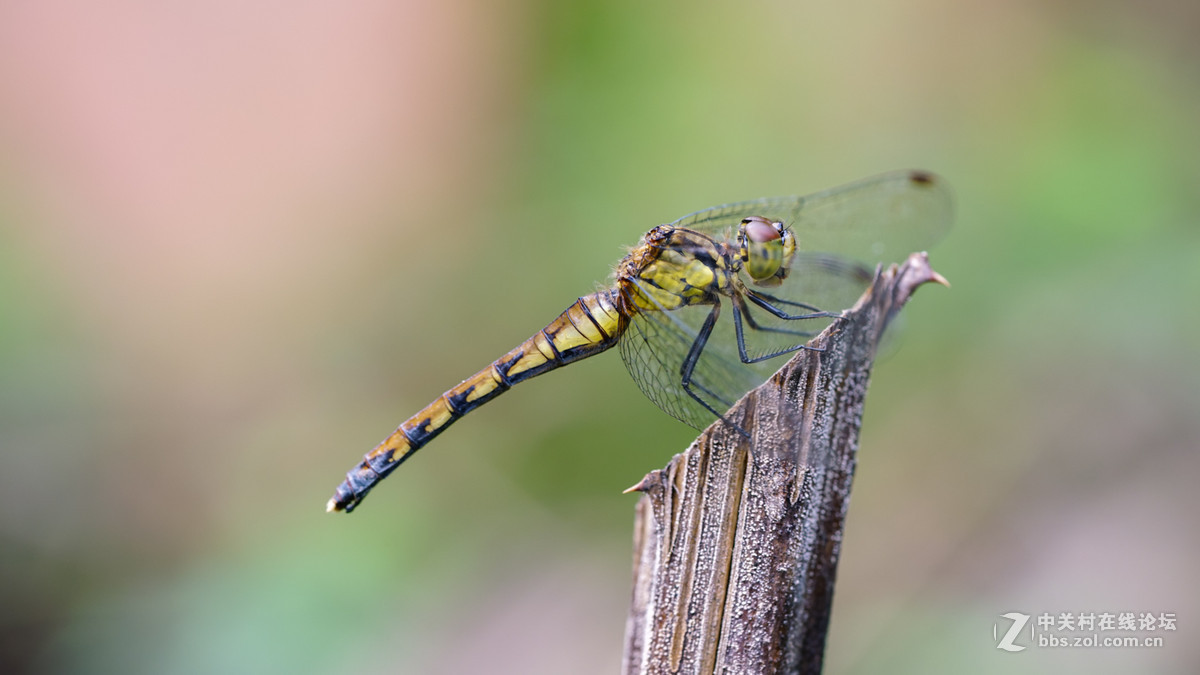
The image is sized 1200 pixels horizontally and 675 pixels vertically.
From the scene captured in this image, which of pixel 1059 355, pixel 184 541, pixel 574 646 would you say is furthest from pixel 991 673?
pixel 184 541

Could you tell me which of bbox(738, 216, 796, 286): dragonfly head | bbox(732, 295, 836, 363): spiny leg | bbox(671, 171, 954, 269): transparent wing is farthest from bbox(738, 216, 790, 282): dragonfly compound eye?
bbox(671, 171, 954, 269): transparent wing

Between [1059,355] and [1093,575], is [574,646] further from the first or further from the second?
[1059,355]

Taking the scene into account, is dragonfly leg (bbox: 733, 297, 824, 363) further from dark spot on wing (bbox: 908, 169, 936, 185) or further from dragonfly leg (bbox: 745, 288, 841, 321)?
dark spot on wing (bbox: 908, 169, 936, 185)

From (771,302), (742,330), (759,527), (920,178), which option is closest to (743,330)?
(742,330)

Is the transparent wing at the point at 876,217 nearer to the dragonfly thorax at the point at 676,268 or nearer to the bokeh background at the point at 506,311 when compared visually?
the dragonfly thorax at the point at 676,268

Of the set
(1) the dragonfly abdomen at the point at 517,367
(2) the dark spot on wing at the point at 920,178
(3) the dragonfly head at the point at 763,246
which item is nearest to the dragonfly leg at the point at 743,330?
(3) the dragonfly head at the point at 763,246

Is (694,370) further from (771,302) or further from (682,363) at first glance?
(771,302)

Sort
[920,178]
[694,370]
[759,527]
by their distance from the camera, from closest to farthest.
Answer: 1. [759,527]
2. [694,370]
3. [920,178]
